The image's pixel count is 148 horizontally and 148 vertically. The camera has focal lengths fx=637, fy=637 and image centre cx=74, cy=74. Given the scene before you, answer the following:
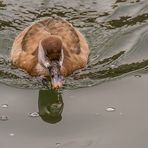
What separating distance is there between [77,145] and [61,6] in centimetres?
459

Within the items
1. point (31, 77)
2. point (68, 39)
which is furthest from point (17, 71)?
point (68, 39)

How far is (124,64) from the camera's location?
35.5 ft

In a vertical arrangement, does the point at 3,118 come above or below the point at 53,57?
below

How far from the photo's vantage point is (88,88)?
10.1 metres

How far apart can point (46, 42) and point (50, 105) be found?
1.00m

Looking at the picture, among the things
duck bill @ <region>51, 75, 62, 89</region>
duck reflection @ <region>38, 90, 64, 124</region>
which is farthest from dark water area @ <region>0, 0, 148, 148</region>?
duck bill @ <region>51, 75, 62, 89</region>

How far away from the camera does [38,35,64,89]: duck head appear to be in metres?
Result: 9.58

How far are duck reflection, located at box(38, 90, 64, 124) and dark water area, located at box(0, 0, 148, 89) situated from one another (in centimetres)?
23

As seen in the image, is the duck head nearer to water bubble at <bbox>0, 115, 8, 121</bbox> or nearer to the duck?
the duck

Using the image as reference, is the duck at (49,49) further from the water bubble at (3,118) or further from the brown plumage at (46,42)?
the water bubble at (3,118)

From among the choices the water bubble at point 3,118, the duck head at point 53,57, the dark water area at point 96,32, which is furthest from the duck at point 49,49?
the water bubble at point 3,118

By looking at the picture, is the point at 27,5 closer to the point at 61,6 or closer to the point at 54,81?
the point at 61,6

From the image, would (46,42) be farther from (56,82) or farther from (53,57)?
(56,82)

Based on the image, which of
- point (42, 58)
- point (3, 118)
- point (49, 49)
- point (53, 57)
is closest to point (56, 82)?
point (53, 57)
